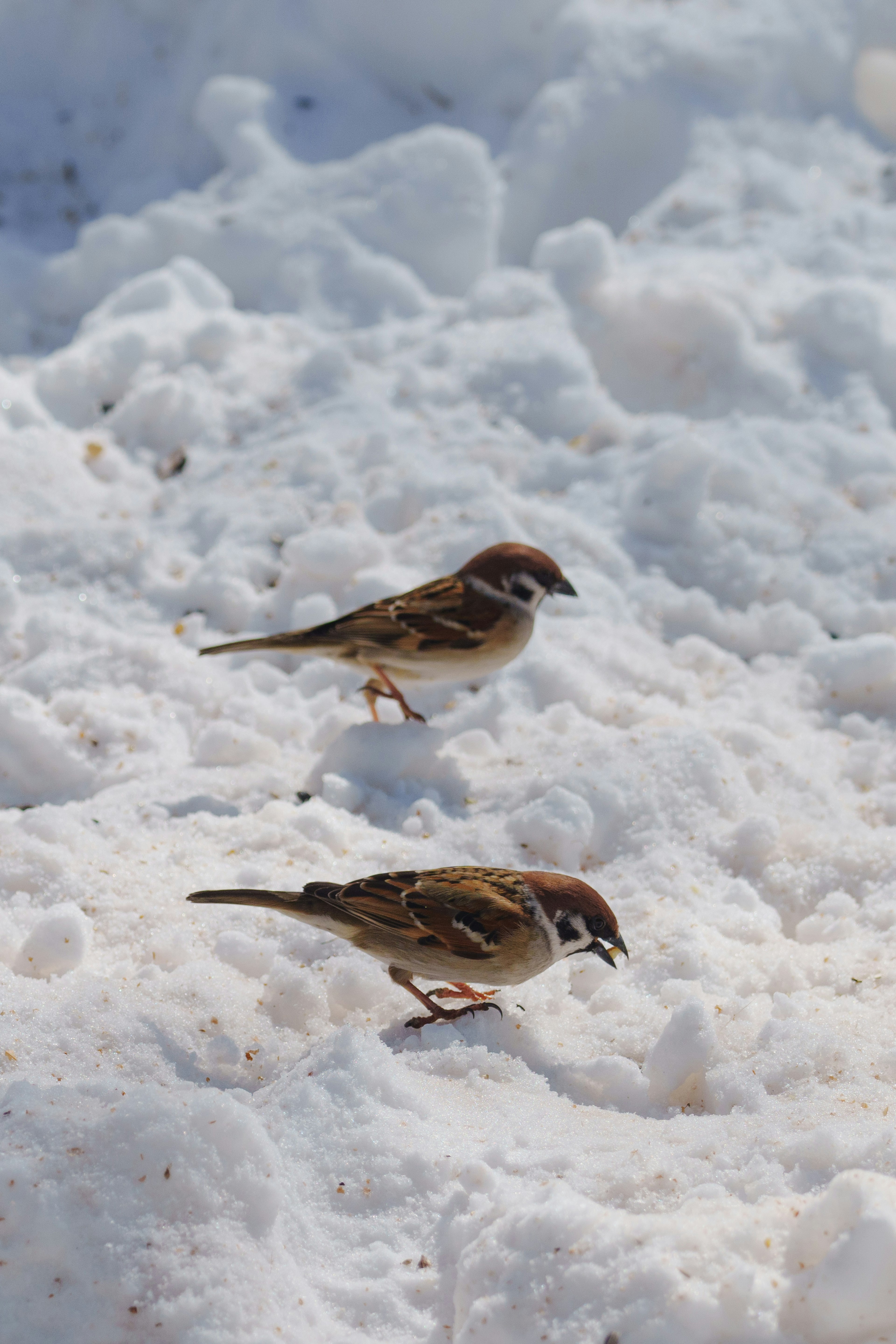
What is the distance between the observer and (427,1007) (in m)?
2.89

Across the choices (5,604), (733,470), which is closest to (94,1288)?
(5,604)

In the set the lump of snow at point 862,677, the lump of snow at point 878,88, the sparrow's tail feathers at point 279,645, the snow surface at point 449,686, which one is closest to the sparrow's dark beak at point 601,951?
the snow surface at point 449,686

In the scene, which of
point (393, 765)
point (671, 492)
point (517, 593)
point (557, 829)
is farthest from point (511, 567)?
point (671, 492)

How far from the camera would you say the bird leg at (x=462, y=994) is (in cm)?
299

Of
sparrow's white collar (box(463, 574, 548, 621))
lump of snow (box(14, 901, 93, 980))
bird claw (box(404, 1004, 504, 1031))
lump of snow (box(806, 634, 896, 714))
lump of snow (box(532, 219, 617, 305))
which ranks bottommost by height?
lump of snow (box(14, 901, 93, 980))

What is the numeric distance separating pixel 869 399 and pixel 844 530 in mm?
995

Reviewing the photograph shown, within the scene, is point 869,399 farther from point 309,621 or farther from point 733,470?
point 309,621

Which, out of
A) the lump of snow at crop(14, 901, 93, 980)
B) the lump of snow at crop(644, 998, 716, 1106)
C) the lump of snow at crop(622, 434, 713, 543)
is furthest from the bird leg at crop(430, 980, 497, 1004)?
the lump of snow at crop(622, 434, 713, 543)

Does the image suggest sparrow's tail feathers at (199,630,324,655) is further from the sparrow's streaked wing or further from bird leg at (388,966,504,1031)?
bird leg at (388,966,504,1031)

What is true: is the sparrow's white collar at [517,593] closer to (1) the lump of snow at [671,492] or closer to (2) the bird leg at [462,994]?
(1) the lump of snow at [671,492]

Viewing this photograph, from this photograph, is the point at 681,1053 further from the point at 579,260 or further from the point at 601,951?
the point at 579,260

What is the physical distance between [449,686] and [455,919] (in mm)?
1751

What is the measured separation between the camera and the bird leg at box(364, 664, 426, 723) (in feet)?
13.3

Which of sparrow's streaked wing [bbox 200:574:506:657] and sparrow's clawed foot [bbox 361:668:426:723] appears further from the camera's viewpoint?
sparrow's clawed foot [bbox 361:668:426:723]
